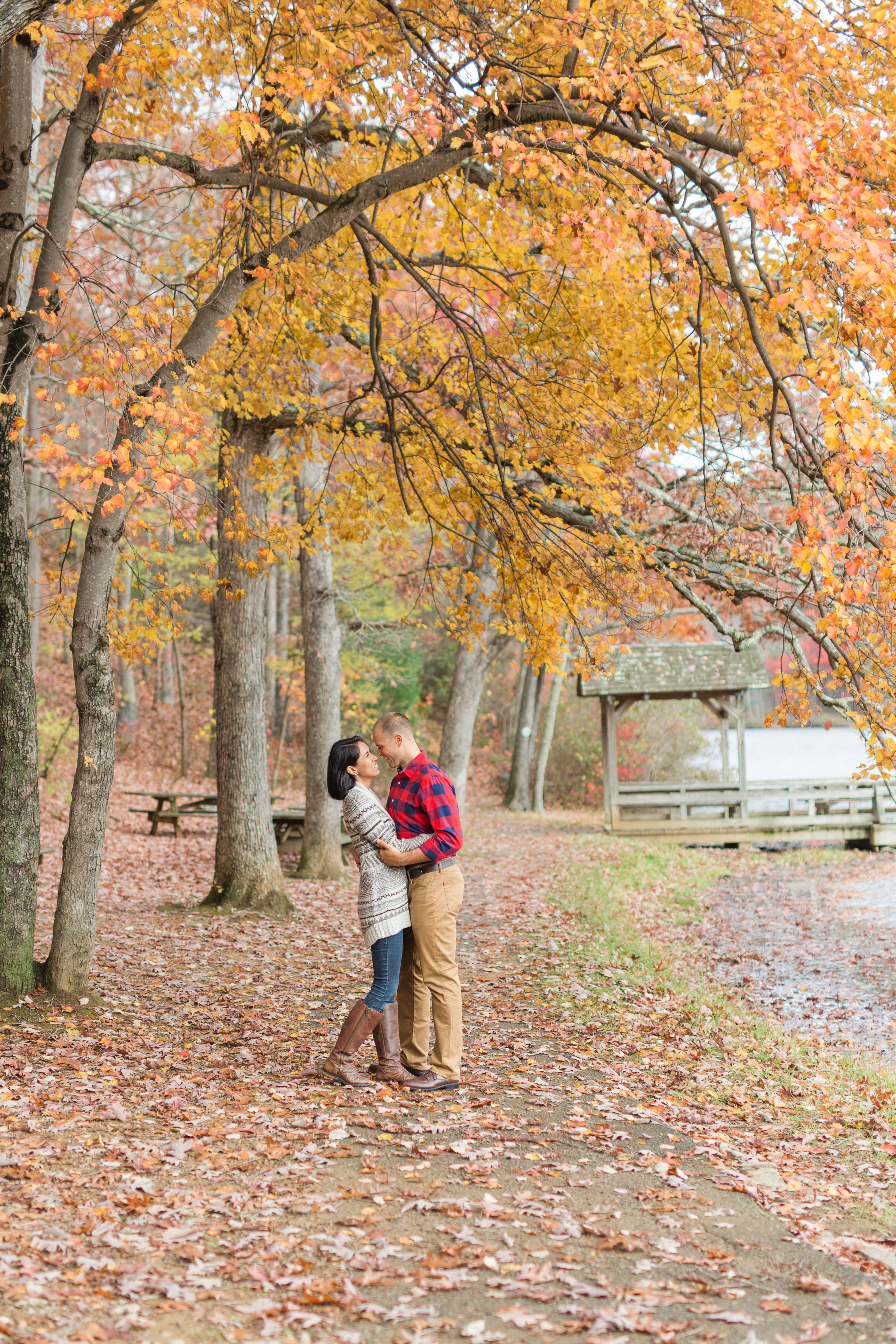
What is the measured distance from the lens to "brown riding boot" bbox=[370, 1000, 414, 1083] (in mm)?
5480

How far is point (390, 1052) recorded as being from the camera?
5543mm

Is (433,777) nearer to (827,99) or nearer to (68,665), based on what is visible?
(827,99)

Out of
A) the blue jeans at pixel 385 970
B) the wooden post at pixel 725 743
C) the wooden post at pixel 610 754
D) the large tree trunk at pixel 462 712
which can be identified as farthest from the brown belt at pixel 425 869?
the wooden post at pixel 725 743

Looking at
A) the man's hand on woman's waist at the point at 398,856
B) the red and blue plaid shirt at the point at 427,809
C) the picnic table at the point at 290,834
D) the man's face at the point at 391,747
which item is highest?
the man's face at the point at 391,747

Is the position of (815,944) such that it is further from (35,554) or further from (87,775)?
(35,554)

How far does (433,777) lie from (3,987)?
3.02 m

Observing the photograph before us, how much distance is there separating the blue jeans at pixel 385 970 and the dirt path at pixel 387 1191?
0.48 meters

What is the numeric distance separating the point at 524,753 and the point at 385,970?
21.1m

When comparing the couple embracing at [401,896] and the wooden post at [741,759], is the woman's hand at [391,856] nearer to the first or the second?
the couple embracing at [401,896]

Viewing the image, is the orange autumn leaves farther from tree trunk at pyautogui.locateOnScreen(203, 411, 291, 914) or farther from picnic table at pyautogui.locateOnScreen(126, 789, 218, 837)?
picnic table at pyautogui.locateOnScreen(126, 789, 218, 837)

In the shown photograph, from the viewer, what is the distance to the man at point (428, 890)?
210 inches

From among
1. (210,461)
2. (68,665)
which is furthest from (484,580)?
(68,665)

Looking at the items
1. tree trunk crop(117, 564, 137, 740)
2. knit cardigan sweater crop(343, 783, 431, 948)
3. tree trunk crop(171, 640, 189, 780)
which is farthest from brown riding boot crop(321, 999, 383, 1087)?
tree trunk crop(117, 564, 137, 740)

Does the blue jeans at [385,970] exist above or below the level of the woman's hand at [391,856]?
below
